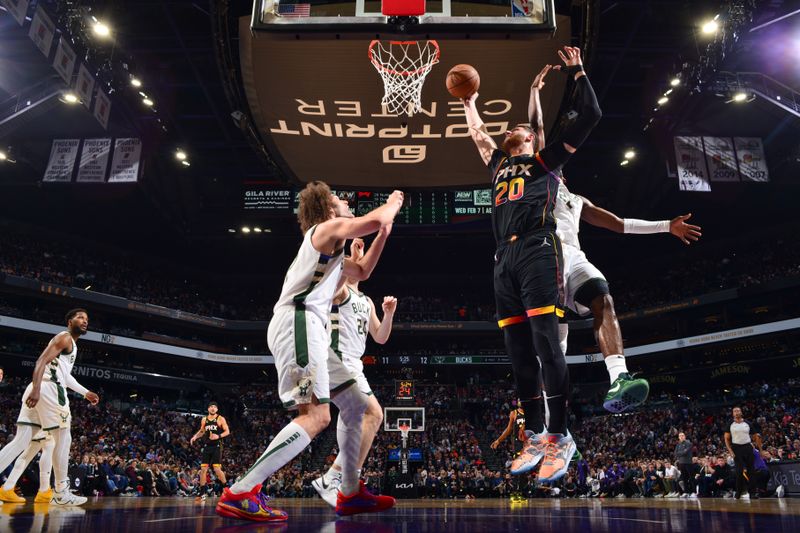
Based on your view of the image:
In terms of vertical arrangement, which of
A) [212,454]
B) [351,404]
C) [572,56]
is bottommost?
[212,454]

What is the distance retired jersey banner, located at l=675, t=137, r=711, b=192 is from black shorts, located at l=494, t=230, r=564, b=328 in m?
19.0

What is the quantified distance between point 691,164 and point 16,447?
22.0 metres

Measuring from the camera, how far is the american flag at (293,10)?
8.16 meters

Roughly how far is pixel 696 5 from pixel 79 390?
18228mm

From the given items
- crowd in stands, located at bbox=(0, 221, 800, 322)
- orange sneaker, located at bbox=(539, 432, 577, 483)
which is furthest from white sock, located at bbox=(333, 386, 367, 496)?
crowd in stands, located at bbox=(0, 221, 800, 322)

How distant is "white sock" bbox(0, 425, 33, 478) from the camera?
779 centimetres

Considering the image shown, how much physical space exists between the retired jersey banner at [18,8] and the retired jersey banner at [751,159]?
77.1 feet

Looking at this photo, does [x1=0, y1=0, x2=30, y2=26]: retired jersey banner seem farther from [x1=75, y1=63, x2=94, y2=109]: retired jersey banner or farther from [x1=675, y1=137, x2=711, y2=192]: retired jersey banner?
[x1=675, y1=137, x2=711, y2=192]: retired jersey banner

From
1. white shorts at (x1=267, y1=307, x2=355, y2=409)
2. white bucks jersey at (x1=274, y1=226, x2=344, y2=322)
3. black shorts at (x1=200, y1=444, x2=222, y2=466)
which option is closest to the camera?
white shorts at (x1=267, y1=307, x2=355, y2=409)

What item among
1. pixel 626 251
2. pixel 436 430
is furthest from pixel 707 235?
pixel 436 430

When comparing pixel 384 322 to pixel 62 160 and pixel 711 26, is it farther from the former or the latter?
pixel 62 160

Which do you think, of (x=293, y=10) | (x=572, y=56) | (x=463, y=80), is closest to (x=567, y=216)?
(x=572, y=56)

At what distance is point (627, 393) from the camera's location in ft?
12.6

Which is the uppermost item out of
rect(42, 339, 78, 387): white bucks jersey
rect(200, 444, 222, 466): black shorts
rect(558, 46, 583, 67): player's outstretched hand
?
rect(558, 46, 583, 67): player's outstretched hand
